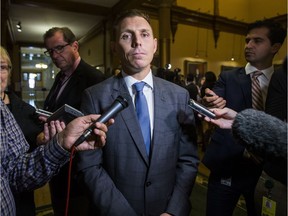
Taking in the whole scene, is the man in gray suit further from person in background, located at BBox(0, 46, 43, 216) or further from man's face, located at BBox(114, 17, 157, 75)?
person in background, located at BBox(0, 46, 43, 216)

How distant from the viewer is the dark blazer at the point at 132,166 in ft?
3.59

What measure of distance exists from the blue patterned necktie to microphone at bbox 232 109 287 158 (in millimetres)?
598

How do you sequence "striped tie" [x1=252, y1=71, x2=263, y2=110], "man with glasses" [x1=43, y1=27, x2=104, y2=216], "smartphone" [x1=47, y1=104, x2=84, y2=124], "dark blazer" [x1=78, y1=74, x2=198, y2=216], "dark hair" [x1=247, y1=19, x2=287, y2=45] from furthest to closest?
"man with glasses" [x1=43, y1=27, x2=104, y2=216]
"dark hair" [x1=247, y1=19, x2=287, y2=45]
"striped tie" [x1=252, y1=71, x2=263, y2=110]
"dark blazer" [x1=78, y1=74, x2=198, y2=216]
"smartphone" [x1=47, y1=104, x2=84, y2=124]

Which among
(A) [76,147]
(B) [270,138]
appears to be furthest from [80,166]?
(B) [270,138]

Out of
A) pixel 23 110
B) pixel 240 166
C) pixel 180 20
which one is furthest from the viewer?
pixel 180 20

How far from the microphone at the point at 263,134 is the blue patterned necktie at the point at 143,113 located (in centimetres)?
60

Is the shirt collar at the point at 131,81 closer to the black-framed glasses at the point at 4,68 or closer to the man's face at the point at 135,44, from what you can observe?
the man's face at the point at 135,44

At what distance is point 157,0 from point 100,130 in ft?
17.4

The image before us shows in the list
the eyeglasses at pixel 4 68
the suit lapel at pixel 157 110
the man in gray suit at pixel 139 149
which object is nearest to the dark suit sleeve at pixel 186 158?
the man in gray suit at pixel 139 149

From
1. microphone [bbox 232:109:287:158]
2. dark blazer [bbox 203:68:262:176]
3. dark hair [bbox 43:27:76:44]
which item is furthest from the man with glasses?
microphone [bbox 232:109:287:158]

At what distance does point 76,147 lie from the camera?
93cm

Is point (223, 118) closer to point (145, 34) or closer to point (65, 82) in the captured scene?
point (145, 34)

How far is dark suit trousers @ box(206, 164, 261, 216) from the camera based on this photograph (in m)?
1.57

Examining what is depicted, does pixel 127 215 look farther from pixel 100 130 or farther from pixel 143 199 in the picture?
pixel 100 130
